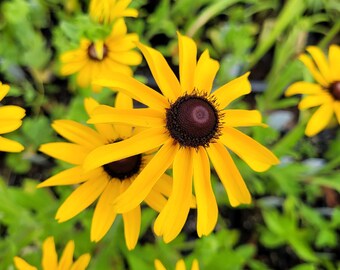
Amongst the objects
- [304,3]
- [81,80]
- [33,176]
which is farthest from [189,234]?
[304,3]

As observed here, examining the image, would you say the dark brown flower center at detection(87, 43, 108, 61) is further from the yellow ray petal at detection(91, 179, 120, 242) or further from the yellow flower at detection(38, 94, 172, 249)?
the yellow ray petal at detection(91, 179, 120, 242)

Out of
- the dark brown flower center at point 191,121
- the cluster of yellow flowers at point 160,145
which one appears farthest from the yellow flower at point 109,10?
the dark brown flower center at point 191,121

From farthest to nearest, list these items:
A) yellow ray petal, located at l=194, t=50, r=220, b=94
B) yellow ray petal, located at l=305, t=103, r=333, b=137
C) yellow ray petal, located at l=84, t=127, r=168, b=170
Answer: yellow ray petal, located at l=305, t=103, r=333, b=137 → yellow ray petal, located at l=194, t=50, r=220, b=94 → yellow ray petal, located at l=84, t=127, r=168, b=170

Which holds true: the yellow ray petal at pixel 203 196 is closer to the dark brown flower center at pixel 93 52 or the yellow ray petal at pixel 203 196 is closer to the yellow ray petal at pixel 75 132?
the yellow ray petal at pixel 75 132

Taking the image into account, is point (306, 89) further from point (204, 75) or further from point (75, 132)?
point (75, 132)

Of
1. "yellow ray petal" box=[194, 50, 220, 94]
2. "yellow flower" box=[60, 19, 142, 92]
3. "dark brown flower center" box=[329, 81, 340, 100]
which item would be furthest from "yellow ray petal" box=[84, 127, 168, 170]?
"dark brown flower center" box=[329, 81, 340, 100]

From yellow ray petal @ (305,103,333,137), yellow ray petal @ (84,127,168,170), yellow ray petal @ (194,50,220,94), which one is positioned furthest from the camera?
yellow ray petal @ (305,103,333,137)
